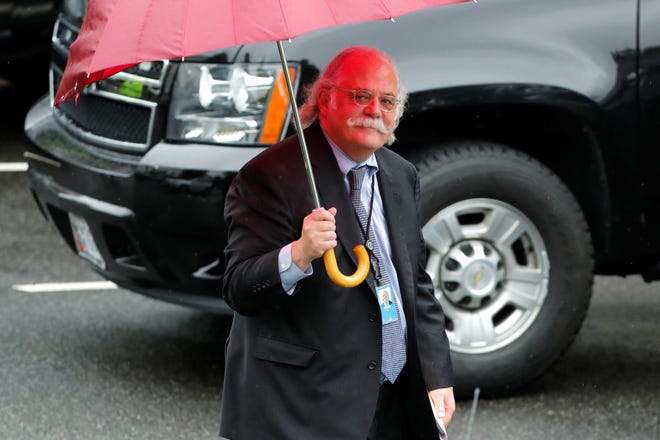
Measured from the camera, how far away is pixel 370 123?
3.34 m

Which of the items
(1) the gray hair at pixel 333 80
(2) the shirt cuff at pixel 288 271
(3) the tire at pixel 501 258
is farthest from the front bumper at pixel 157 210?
(2) the shirt cuff at pixel 288 271

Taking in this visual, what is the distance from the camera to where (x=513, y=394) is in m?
5.59

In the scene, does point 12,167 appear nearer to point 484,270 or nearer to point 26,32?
point 26,32

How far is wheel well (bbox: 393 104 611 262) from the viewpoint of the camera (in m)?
5.31

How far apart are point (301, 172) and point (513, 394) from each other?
96.6 inches

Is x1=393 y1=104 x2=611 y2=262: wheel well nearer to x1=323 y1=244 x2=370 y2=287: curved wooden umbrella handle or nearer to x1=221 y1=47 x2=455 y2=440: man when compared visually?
x1=221 y1=47 x2=455 y2=440: man

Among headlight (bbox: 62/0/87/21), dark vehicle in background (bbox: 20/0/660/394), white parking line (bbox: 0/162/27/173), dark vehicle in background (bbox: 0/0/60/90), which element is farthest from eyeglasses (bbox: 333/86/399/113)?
dark vehicle in background (bbox: 0/0/60/90)

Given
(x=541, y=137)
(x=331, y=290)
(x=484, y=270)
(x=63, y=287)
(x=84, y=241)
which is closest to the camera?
(x=331, y=290)

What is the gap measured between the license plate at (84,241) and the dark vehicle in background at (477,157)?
8 cm

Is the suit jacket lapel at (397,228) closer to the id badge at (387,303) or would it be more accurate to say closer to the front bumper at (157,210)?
the id badge at (387,303)

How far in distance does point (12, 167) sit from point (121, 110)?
4.11 meters

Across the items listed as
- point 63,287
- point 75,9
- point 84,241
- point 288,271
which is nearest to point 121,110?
point 84,241

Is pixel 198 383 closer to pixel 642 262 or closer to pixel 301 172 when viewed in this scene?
pixel 642 262

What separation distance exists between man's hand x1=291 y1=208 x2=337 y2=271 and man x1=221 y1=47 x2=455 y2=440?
0.21ft
